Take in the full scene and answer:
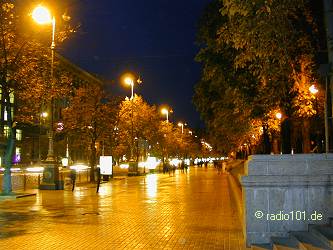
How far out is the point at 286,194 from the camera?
10.8 meters

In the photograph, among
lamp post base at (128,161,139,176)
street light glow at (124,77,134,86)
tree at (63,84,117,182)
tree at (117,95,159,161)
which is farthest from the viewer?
tree at (117,95,159,161)

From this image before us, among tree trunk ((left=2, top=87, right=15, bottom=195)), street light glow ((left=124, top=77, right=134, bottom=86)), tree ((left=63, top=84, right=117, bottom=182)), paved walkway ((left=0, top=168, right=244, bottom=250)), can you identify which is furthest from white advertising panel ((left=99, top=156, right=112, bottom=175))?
street light glow ((left=124, top=77, right=134, bottom=86))

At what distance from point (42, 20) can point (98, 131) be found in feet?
65.2

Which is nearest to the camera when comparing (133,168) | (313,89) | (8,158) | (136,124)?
(313,89)

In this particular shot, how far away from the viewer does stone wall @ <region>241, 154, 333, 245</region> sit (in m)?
10.6

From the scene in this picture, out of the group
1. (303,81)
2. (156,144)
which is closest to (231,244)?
(303,81)

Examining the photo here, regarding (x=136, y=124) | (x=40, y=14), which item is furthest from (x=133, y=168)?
(x=40, y=14)

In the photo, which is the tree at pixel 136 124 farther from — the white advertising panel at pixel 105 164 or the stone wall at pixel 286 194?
the stone wall at pixel 286 194

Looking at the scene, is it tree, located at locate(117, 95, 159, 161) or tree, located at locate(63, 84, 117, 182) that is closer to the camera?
tree, located at locate(63, 84, 117, 182)

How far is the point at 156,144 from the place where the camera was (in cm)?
8106

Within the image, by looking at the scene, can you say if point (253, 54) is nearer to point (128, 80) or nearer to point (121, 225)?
point (121, 225)

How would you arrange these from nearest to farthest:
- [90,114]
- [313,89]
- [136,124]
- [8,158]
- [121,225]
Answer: [121,225] → [313,89] → [8,158] → [90,114] → [136,124]

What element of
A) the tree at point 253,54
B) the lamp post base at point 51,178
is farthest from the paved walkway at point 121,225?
the lamp post base at point 51,178

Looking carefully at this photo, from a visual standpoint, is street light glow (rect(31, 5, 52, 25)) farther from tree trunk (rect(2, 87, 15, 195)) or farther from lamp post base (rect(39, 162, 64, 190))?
lamp post base (rect(39, 162, 64, 190))
